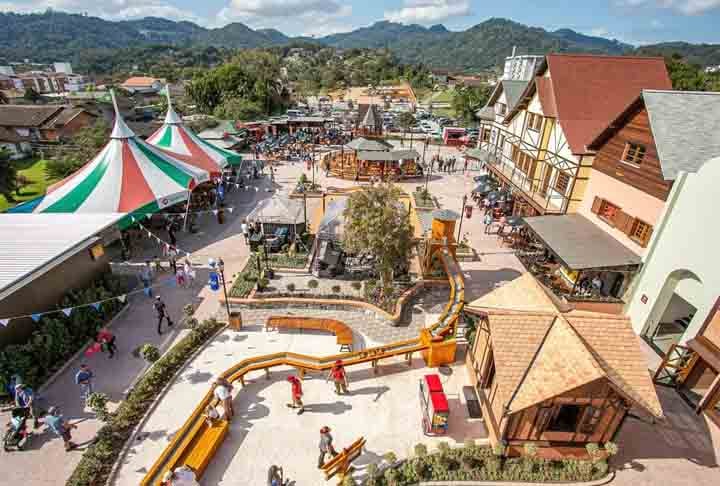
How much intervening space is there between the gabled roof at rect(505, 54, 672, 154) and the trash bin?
17658 millimetres

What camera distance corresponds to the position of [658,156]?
11711mm

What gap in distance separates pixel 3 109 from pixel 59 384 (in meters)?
51.2

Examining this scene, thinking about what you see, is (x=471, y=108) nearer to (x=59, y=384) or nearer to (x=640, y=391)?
(x=640, y=391)

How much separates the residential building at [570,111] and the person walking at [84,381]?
19671mm

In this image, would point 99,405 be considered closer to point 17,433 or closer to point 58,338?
point 17,433

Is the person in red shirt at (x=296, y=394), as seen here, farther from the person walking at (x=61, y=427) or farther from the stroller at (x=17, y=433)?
the stroller at (x=17, y=433)

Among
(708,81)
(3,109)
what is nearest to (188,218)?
(3,109)

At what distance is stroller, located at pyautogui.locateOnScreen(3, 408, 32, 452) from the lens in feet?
27.3

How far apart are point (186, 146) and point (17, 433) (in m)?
19.6

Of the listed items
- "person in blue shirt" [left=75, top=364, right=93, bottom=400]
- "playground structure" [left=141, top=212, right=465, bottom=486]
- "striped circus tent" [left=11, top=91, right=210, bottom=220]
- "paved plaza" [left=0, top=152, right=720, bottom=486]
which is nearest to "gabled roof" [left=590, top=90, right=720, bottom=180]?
"paved plaza" [left=0, top=152, right=720, bottom=486]

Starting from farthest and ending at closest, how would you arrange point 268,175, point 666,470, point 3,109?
point 3,109, point 268,175, point 666,470

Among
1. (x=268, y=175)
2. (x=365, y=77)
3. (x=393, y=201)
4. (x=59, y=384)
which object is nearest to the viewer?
(x=59, y=384)

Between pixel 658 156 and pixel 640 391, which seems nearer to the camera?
pixel 640 391

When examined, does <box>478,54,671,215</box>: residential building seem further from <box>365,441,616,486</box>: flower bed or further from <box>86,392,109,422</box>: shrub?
<box>86,392,109,422</box>: shrub
